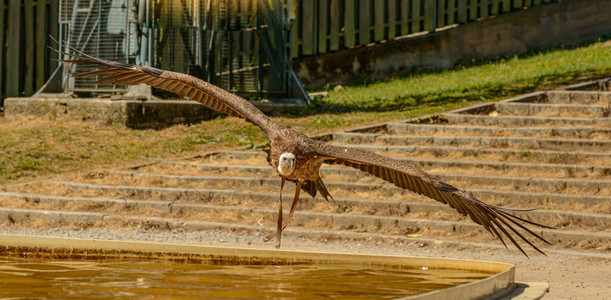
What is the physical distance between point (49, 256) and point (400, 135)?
20.5 feet

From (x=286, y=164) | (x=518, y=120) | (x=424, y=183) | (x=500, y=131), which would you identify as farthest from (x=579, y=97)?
(x=286, y=164)

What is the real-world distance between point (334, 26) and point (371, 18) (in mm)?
1009

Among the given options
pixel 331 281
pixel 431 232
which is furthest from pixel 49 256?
pixel 431 232

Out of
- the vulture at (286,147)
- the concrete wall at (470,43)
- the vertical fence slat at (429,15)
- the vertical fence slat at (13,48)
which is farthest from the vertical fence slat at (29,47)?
the vulture at (286,147)

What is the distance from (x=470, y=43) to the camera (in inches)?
714

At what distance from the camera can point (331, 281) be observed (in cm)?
614

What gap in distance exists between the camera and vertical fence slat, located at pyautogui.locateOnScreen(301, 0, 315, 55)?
54.6ft

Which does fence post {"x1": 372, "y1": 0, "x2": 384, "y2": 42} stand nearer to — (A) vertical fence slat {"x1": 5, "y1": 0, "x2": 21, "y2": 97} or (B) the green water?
(A) vertical fence slat {"x1": 5, "y1": 0, "x2": 21, "y2": 97}

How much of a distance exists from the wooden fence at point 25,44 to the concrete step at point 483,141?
604cm

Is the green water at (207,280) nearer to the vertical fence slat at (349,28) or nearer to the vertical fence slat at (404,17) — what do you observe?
the vertical fence slat at (349,28)

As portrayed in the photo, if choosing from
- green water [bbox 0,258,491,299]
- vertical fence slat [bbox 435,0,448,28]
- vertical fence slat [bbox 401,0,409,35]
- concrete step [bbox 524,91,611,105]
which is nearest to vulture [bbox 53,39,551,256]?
green water [bbox 0,258,491,299]

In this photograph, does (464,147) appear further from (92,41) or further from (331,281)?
(92,41)

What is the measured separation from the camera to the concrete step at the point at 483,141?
1039cm

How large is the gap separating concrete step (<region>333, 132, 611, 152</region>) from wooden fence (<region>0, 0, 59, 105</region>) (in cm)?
604
